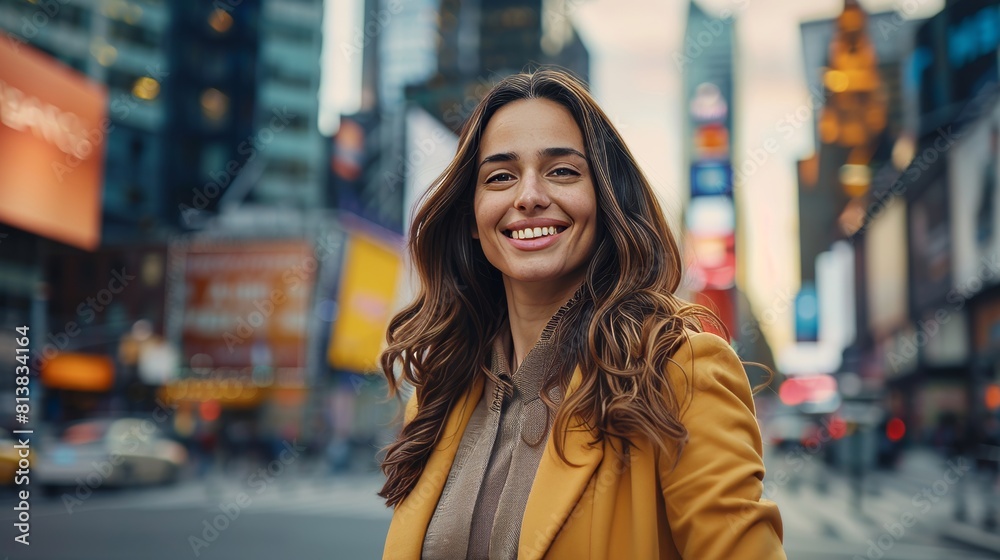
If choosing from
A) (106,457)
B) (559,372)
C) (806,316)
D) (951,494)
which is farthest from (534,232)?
(806,316)

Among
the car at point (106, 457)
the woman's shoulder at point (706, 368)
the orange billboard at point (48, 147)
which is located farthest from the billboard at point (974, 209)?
the woman's shoulder at point (706, 368)

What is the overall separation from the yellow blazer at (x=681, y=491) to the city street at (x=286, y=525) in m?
8.33

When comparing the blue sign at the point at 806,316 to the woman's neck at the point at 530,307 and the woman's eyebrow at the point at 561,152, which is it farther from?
the woman's eyebrow at the point at 561,152

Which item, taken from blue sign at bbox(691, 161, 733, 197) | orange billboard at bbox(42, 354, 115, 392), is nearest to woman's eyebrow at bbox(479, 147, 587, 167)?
orange billboard at bbox(42, 354, 115, 392)

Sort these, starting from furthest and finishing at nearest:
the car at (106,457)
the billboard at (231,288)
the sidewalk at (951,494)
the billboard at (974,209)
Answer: the billboard at (231,288) < the billboard at (974,209) < the car at (106,457) < the sidewalk at (951,494)

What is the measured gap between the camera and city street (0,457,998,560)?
31.1 ft

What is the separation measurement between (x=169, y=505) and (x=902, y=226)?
30.0 m

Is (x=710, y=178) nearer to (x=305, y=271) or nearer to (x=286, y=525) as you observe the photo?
(x=305, y=271)

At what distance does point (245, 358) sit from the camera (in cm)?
2697

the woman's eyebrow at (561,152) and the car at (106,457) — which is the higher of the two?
the woman's eyebrow at (561,152)

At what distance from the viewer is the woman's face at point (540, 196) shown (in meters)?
1.59

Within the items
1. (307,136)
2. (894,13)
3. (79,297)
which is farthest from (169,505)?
(307,136)

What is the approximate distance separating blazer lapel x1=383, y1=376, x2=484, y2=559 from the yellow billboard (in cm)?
2540

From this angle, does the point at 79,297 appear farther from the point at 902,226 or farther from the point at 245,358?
the point at 902,226
